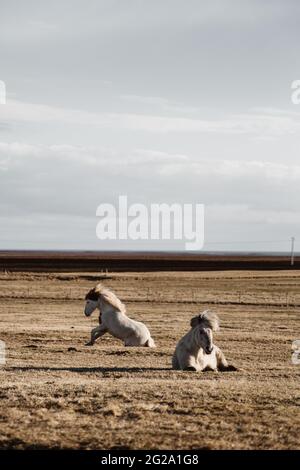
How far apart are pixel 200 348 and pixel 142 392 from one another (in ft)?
11.6

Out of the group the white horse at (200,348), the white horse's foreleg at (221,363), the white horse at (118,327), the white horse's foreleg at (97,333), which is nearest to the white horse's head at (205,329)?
the white horse at (200,348)

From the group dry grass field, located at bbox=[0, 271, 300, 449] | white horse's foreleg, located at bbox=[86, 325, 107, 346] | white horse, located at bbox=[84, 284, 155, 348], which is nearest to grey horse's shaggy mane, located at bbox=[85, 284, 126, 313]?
white horse, located at bbox=[84, 284, 155, 348]

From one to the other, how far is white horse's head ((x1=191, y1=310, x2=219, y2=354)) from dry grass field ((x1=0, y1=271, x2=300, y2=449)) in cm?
66

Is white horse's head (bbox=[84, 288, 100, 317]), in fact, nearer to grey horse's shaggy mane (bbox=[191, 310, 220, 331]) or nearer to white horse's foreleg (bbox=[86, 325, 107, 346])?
white horse's foreleg (bbox=[86, 325, 107, 346])

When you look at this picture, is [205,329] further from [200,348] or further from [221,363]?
[221,363]

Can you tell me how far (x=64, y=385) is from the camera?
13359 millimetres

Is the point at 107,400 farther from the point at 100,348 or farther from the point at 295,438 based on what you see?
the point at 100,348

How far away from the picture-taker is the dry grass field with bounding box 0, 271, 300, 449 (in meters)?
9.56

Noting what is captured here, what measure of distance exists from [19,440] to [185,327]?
18910 mm

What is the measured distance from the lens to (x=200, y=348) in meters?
16.0

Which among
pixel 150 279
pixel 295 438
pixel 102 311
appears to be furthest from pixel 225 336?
pixel 150 279
